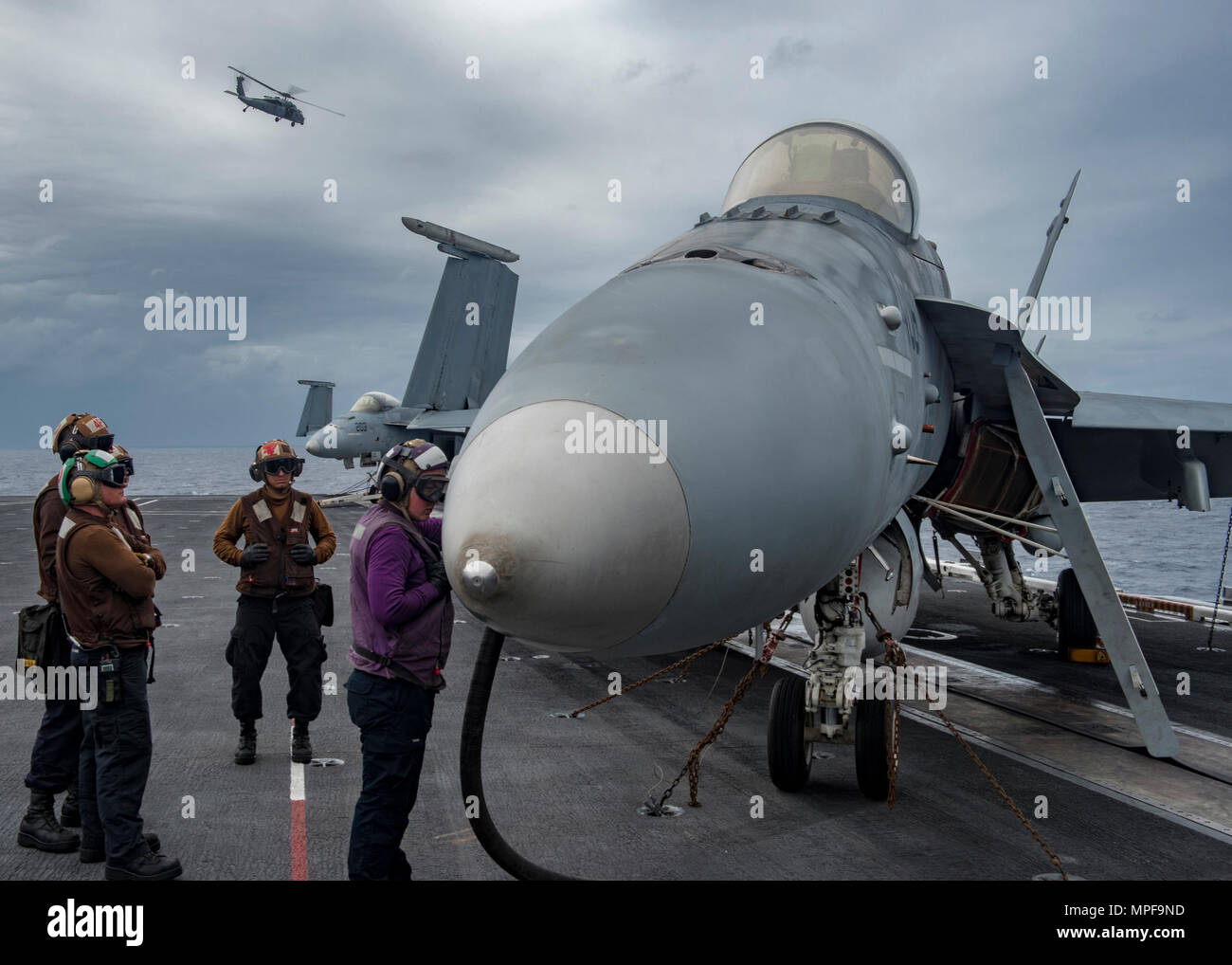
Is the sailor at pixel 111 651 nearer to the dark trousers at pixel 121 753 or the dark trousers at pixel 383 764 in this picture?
the dark trousers at pixel 121 753

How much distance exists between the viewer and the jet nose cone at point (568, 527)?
100 inches

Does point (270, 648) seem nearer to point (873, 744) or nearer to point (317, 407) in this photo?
point (873, 744)

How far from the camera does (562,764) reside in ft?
24.0

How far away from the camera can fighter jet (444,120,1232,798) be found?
8.54ft

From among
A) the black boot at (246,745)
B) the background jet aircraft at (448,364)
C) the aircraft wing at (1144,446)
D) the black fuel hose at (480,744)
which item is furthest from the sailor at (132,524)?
the background jet aircraft at (448,364)

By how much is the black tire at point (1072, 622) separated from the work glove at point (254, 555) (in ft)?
31.5

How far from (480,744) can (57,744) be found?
→ 3.29m

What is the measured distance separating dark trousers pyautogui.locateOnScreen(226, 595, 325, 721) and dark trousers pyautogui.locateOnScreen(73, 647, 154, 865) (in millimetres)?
1840

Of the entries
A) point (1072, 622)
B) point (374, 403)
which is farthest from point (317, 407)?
point (1072, 622)

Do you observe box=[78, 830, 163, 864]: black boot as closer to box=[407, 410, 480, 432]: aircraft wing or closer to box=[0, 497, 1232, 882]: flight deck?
box=[0, 497, 1232, 882]: flight deck

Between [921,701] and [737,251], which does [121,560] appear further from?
[921,701]

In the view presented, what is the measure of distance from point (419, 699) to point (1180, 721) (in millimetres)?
7972

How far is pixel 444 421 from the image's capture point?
2888 centimetres
